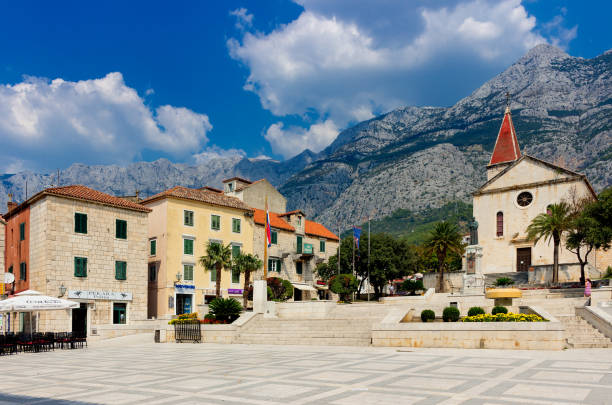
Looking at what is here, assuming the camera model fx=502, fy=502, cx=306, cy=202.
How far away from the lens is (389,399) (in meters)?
9.21

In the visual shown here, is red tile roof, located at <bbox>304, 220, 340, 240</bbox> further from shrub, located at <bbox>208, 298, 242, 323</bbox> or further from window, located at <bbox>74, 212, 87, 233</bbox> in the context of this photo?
shrub, located at <bbox>208, 298, 242, 323</bbox>

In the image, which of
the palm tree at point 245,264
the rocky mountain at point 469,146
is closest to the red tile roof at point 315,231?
the palm tree at point 245,264

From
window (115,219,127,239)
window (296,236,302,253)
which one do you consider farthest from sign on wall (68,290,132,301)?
window (296,236,302,253)

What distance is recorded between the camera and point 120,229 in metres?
38.6

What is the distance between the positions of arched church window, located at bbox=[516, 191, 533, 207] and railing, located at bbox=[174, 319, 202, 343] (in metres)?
38.6

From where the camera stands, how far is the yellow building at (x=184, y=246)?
1656 inches

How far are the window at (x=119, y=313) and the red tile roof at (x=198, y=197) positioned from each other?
31.8 feet

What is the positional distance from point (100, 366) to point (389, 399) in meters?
10.9

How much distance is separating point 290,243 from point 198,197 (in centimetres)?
1228

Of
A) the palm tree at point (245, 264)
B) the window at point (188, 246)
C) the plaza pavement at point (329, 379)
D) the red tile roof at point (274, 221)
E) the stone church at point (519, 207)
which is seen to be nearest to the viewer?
the plaza pavement at point (329, 379)

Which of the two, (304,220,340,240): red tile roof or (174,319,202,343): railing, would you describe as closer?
(174,319,202,343): railing

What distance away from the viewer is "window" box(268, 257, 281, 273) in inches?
2000

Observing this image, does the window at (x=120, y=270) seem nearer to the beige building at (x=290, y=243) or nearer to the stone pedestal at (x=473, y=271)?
the beige building at (x=290, y=243)

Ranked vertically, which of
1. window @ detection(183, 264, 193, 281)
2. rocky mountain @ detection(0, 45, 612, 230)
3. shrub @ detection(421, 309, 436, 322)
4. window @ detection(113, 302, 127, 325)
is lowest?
window @ detection(113, 302, 127, 325)
